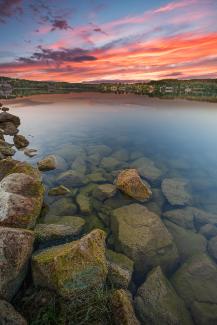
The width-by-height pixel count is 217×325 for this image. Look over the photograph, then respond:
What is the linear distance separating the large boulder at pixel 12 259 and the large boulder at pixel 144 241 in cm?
349

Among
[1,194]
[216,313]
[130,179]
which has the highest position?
[1,194]

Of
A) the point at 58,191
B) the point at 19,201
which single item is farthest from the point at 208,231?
the point at 19,201

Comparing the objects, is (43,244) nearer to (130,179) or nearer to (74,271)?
(74,271)

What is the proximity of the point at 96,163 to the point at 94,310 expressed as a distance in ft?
40.5

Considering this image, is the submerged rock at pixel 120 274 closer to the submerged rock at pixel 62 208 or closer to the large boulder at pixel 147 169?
the submerged rock at pixel 62 208

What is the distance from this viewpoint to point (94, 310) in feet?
17.8

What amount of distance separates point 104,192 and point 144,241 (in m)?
4.02

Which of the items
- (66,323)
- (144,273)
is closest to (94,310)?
(66,323)

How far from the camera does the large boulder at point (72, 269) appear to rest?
5.55m

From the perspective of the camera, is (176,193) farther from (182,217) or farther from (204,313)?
(204,313)

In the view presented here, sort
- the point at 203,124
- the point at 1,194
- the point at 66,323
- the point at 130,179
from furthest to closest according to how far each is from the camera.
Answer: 1. the point at 203,124
2. the point at 130,179
3. the point at 1,194
4. the point at 66,323

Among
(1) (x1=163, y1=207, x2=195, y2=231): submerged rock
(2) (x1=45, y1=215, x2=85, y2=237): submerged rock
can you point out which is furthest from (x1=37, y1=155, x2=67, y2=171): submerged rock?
(1) (x1=163, y1=207, x2=195, y2=231): submerged rock

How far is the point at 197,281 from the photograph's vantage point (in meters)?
7.43

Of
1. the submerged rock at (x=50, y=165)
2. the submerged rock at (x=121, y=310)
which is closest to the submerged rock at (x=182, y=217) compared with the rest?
the submerged rock at (x=121, y=310)
